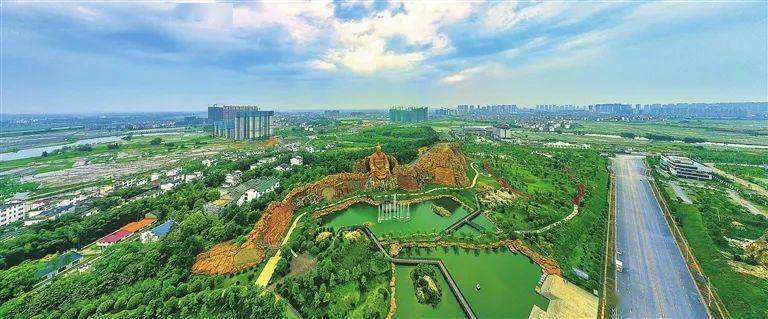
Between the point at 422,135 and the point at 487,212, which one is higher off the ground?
the point at 422,135

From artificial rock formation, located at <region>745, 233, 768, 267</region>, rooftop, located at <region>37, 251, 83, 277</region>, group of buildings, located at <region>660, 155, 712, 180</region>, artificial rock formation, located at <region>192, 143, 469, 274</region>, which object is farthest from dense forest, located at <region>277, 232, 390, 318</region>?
group of buildings, located at <region>660, 155, 712, 180</region>

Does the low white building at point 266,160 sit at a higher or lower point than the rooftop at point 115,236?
higher

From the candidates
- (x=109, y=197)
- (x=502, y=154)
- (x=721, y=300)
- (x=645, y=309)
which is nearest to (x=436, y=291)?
(x=645, y=309)

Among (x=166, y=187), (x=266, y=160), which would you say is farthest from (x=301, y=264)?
(x=266, y=160)

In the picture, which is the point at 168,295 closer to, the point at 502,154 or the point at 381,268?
the point at 381,268

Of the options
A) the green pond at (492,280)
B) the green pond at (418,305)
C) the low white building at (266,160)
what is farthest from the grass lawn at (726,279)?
the low white building at (266,160)

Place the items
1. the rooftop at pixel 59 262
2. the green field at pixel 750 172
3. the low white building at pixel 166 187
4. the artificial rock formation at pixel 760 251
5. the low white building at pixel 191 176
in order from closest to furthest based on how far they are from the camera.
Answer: the rooftop at pixel 59 262 < the artificial rock formation at pixel 760 251 < the low white building at pixel 166 187 < the low white building at pixel 191 176 < the green field at pixel 750 172

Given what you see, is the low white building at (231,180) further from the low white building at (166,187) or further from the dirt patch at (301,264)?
the dirt patch at (301,264)
